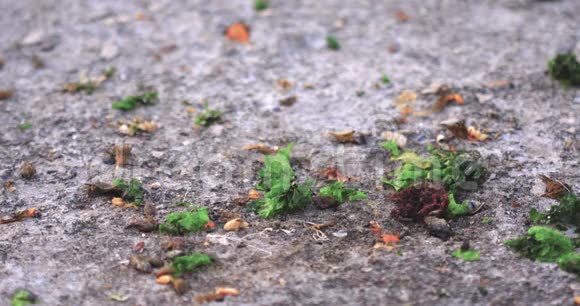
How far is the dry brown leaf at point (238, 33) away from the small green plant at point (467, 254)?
314 cm

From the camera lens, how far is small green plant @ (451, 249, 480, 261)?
137 inches

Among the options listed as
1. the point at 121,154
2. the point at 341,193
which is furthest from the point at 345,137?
the point at 121,154

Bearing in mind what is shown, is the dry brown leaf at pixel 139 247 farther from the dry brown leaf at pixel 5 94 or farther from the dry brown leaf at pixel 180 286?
the dry brown leaf at pixel 5 94

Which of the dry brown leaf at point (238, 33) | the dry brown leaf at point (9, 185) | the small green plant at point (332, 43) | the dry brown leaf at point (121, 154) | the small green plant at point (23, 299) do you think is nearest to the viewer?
the small green plant at point (23, 299)

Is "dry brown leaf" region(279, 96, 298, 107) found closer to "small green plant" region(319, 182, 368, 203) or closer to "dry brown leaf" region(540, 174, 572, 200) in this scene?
"small green plant" region(319, 182, 368, 203)

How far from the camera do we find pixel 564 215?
3676 mm

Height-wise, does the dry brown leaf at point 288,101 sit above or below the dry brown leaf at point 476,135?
above

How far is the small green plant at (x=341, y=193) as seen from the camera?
4039mm

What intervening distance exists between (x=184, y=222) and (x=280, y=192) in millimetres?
571

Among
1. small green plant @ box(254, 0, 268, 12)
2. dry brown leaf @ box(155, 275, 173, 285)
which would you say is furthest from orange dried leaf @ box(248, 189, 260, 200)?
small green plant @ box(254, 0, 268, 12)

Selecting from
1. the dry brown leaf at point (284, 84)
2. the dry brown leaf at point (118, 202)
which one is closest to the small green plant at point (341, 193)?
the dry brown leaf at point (118, 202)

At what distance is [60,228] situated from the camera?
3824 mm

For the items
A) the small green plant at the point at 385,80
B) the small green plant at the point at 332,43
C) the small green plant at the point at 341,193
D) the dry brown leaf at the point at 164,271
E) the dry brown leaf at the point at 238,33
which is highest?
the dry brown leaf at the point at 238,33

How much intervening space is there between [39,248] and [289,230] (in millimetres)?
1332
